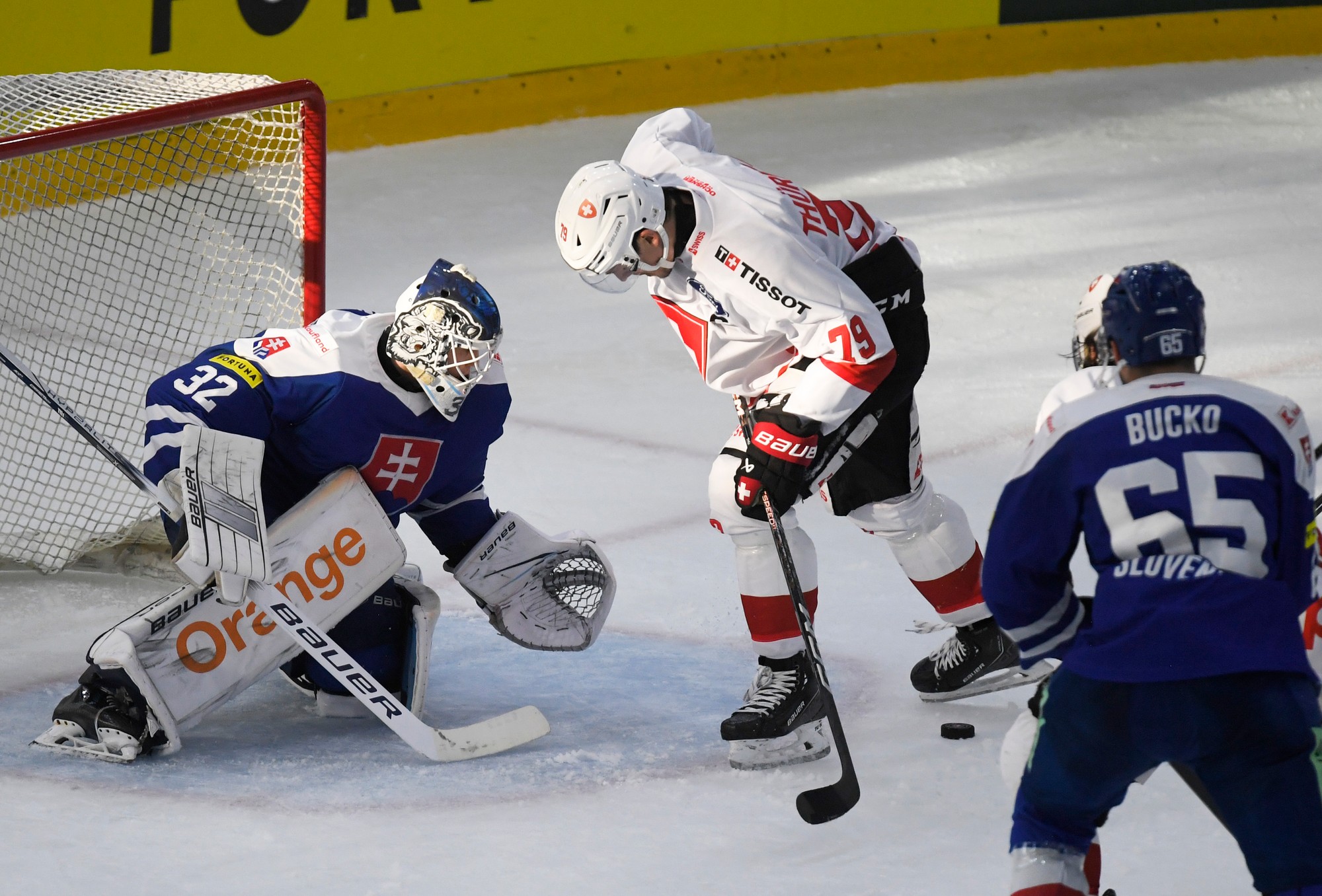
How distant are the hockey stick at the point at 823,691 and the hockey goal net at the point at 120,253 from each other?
1262mm

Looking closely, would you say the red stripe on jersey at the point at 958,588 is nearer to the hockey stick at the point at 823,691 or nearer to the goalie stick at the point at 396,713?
the hockey stick at the point at 823,691

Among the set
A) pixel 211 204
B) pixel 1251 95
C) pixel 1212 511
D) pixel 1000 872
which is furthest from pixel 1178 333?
pixel 1251 95

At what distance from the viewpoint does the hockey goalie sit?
247cm

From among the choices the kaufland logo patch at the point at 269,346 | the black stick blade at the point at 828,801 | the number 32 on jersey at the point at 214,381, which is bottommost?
the black stick blade at the point at 828,801

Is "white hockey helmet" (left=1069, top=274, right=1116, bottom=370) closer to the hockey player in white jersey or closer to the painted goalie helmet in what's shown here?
the hockey player in white jersey

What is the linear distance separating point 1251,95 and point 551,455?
4.22m

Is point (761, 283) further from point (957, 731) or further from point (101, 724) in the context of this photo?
point (101, 724)

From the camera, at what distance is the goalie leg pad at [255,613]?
8.25ft

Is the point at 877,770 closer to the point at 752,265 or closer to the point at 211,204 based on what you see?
the point at 752,265

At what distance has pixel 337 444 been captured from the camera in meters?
2.60

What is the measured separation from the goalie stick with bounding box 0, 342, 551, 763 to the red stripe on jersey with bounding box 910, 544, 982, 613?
0.72 m

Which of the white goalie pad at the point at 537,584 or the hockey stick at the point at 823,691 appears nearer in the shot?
the hockey stick at the point at 823,691

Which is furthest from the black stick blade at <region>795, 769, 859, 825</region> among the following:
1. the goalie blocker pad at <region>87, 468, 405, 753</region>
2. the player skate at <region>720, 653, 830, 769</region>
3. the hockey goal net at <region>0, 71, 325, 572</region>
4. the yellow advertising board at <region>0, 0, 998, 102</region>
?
the yellow advertising board at <region>0, 0, 998, 102</region>

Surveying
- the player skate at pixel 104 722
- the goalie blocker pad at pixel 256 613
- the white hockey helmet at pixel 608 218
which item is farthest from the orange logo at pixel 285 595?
the white hockey helmet at pixel 608 218
